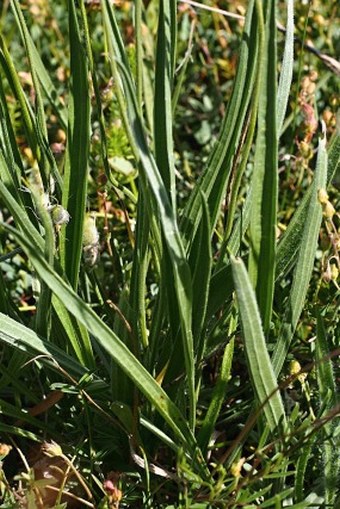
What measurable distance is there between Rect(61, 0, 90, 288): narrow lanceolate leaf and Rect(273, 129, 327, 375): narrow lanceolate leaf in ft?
1.04

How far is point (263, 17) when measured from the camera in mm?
1107

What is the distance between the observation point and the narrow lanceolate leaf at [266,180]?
3.34 ft

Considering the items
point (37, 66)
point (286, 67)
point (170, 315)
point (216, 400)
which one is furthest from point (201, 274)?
point (37, 66)

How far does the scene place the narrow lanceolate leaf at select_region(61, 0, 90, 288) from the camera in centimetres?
122

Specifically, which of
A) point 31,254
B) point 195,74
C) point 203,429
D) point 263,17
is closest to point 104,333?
point 31,254

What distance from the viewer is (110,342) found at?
1022mm

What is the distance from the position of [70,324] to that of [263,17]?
20.3 inches

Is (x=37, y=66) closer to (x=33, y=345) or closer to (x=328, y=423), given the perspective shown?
(x=33, y=345)

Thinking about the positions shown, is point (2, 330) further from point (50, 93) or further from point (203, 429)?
point (50, 93)

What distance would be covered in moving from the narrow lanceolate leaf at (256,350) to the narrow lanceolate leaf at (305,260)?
9cm

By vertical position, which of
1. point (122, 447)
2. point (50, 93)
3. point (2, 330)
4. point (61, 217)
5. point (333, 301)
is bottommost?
point (122, 447)

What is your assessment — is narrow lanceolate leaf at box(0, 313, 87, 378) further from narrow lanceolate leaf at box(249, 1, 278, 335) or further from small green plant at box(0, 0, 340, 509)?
narrow lanceolate leaf at box(249, 1, 278, 335)

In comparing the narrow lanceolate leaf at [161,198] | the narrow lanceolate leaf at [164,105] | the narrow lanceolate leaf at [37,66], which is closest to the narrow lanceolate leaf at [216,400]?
the narrow lanceolate leaf at [161,198]

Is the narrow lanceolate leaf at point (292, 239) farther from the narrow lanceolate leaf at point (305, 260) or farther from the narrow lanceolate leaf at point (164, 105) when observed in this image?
the narrow lanceolate leaf at point (164, 105)
